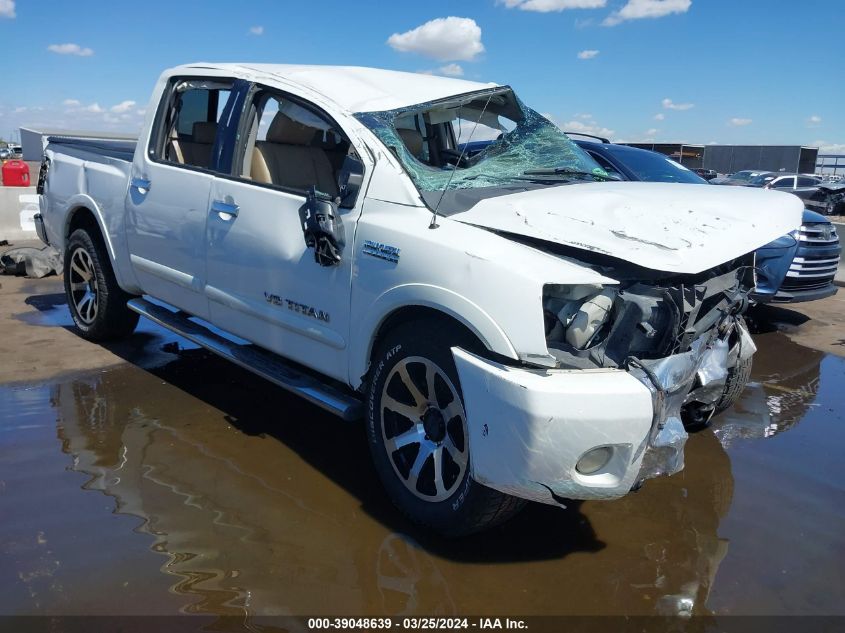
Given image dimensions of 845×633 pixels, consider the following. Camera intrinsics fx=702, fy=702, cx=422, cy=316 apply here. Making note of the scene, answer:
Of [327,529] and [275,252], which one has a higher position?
[275,252]

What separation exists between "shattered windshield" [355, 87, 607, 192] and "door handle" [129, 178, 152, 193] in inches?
72.8

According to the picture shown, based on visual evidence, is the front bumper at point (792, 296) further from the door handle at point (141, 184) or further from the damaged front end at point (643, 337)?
the door handle at point (141, 184)

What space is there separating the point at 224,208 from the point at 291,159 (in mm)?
725

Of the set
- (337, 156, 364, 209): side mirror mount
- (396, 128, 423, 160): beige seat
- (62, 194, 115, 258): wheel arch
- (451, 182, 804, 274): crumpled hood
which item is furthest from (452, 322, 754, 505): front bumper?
(62, 194, 115, 258): wheel arch

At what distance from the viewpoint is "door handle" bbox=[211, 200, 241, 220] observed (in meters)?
3.83

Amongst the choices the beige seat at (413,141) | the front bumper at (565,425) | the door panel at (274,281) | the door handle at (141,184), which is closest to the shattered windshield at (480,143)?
the beige seat at (413,141)

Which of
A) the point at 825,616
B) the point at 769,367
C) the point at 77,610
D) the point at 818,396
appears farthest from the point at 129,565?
the point at 769,367

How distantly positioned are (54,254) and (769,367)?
7960 mm

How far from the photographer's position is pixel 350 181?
330 cm

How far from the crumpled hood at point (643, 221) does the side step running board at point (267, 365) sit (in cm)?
110

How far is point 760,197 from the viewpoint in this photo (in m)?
3.67

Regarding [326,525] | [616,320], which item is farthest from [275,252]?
[616,320]

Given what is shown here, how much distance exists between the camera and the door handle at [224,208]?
3828mm

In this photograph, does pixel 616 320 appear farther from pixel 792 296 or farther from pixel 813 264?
pixel 813 264
